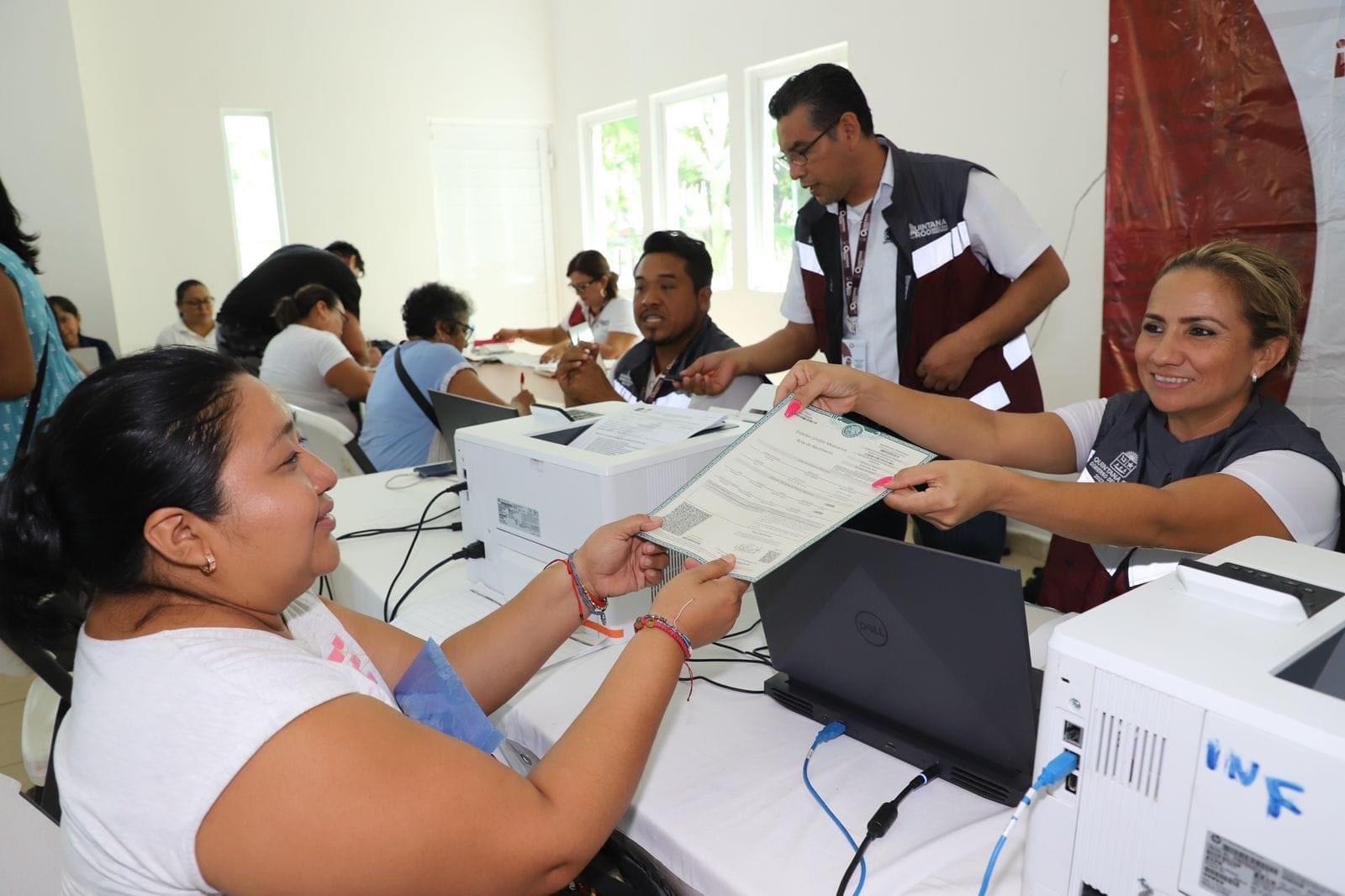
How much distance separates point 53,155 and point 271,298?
→ 7.74 feet

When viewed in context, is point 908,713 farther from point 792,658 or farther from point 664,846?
point 664,846

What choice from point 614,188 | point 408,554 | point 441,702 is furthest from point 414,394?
point 614,188

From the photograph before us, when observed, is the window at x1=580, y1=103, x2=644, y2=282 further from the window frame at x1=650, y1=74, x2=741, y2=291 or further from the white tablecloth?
the white tablecloth

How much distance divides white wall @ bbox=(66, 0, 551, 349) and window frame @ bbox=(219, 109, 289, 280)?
0.03m

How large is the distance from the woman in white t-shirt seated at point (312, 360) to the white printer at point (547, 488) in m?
2.05

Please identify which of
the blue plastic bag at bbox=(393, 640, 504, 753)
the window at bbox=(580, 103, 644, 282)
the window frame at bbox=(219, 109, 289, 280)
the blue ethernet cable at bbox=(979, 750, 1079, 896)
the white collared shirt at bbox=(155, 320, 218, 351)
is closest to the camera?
the blue ethernet cable at bbox=(979, 750, 1079, 896)

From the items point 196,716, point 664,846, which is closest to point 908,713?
point 664,846

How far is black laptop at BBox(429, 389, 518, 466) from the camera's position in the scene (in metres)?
2.03

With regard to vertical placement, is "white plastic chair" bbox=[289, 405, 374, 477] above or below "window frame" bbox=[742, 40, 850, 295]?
below

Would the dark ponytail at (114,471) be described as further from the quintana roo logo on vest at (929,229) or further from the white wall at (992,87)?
the white wall at (992,87)

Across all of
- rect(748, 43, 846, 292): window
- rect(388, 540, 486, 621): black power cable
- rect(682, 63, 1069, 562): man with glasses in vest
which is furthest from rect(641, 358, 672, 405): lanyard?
rect(748, 43, 846, 292): window

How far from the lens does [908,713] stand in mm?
1031

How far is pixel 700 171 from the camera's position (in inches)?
222

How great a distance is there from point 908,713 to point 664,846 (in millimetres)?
321
